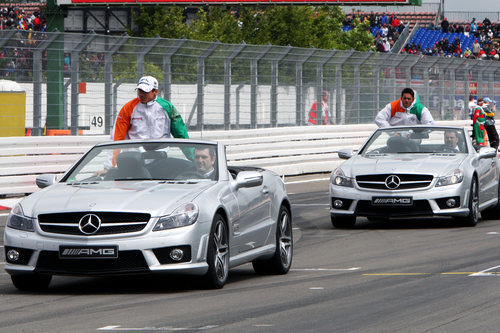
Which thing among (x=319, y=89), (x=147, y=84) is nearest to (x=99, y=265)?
(x=147, y=84)

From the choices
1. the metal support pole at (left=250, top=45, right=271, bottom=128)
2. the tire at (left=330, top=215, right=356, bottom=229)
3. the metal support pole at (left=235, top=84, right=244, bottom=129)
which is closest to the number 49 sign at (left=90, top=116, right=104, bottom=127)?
the metal support pole at (left=235, top=84, right=244, bottom=129)

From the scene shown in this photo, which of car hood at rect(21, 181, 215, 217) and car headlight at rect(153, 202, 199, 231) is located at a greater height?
car hood at rect(21, 181, 215, 217)

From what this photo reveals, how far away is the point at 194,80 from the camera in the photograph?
77.2 feet

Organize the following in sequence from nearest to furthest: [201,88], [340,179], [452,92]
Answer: [340,179], [201,88], [452,92]

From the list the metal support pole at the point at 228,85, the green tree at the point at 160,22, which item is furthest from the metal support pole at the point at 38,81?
the green tree at the point at 160,22

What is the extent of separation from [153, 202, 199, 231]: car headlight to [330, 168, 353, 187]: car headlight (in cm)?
617

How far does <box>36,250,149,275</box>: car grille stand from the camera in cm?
830

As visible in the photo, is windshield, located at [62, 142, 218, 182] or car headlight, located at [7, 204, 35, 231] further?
windshield, located at [62, 142, 218, 182]

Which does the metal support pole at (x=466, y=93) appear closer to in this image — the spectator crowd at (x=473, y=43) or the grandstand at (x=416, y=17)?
the spectator crowd at (x=473, y=43)

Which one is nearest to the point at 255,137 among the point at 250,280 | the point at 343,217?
the point at 343,217

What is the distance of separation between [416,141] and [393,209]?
4.40ft

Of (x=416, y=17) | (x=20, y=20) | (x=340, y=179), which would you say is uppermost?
(x=416, y=17)

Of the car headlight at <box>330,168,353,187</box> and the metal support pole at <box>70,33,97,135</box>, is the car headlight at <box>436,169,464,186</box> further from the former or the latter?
the metal support pole at <box>70,33,97,135</box>

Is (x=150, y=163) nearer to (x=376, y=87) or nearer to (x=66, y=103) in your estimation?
(x=66, y=103)
